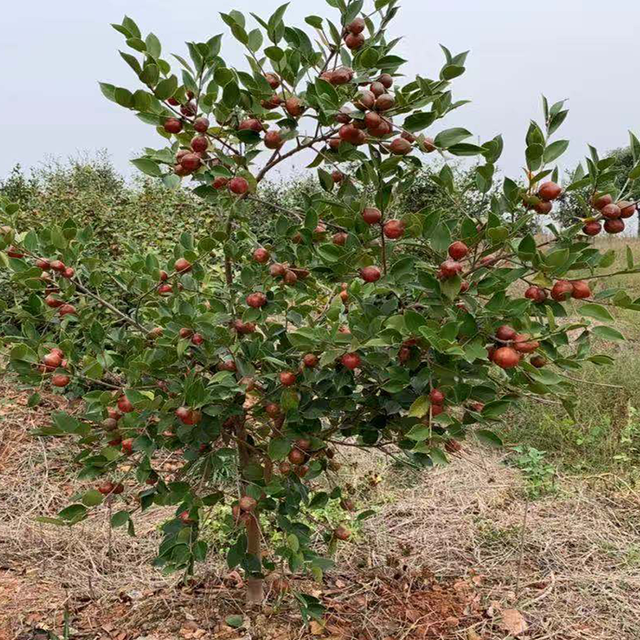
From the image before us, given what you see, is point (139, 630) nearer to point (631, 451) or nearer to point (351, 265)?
point (351, 265)

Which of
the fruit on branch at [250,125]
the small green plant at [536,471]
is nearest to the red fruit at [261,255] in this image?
the fruit on branch at [250,125]

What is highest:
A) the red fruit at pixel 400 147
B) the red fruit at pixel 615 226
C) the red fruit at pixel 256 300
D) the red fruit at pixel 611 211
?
the red fruit at pixel 400 147

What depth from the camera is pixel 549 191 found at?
3.88 ft

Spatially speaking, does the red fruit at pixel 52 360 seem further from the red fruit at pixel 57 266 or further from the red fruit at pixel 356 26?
the red fruit at pixel 356 26

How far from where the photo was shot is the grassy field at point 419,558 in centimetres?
214

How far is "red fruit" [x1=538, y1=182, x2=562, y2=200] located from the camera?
1.17 m

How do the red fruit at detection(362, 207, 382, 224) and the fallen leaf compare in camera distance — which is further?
the fallen leaf

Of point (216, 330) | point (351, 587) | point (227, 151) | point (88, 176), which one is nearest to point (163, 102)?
point (227, 151)

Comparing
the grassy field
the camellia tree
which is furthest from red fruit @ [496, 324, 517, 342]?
the grassy field

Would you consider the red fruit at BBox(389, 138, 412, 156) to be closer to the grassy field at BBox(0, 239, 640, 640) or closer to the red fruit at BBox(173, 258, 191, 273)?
the red fruit at BBox(173, 258, 191, 273)

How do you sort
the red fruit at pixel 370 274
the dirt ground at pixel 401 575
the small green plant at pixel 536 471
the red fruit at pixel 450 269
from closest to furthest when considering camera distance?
the red fruit at pixel 450 269
the red fruit at pixel 370 274
the dirt ground at pixel 401 575
the small green plant at pixel 536 471

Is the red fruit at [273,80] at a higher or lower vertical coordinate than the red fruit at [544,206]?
higher

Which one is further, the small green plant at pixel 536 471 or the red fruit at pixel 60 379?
the small green plant at pixel 536 471

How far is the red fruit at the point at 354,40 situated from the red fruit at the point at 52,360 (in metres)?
1.02
